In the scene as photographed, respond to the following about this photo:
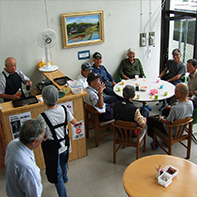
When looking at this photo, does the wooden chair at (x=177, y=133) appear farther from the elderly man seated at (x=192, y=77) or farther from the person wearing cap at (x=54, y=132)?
the person wearing cap at (x=54, y=132)

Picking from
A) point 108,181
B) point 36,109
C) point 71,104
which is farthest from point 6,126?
point 108,181

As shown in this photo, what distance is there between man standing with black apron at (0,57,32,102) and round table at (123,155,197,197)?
9.01 feet

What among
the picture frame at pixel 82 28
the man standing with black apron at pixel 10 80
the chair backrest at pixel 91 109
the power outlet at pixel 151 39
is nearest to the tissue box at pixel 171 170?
the chair backrest at pixel 91 109

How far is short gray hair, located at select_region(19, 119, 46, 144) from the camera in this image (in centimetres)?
211

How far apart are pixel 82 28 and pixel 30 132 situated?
3829 millimetres

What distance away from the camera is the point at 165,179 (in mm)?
2572

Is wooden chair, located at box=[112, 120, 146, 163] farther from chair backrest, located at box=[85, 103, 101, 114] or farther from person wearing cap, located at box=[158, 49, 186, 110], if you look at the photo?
person wearing cap, located at box=[158, 49, 186, 110]

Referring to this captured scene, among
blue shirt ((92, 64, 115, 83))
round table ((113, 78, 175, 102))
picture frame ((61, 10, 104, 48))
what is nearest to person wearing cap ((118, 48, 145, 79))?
blue shirt ((92, 64, 115, 83))

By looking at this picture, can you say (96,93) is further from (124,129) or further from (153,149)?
(153,149)

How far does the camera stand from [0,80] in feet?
14.1

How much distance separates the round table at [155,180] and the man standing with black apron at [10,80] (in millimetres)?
2748

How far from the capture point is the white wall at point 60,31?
4.81 metres

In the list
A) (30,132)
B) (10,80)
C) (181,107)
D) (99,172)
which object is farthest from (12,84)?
(181,107)

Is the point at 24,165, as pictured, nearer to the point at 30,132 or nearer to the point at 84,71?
the point at 30,132
